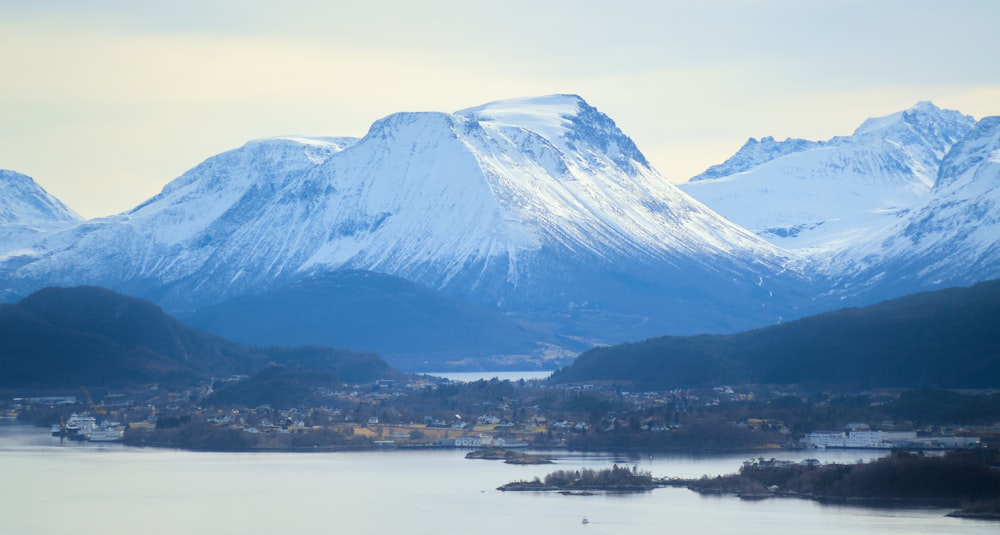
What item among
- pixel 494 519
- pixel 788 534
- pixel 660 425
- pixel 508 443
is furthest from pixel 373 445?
→ pixel 788 534

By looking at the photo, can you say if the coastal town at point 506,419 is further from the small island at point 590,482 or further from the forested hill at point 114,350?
the small island at point 590,482

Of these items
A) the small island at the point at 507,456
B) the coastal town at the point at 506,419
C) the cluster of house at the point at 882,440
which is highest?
the coastal town at the point at 506,419

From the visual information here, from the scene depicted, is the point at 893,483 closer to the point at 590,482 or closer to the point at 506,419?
the point at 590,482

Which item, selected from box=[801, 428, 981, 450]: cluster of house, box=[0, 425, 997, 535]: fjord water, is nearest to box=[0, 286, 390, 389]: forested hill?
box=[0, 425, 997, 535]: fjord water

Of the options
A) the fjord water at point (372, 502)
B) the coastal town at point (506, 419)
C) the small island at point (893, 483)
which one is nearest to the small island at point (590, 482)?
the fjord water at point (372, 502)

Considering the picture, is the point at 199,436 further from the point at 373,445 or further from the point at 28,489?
the point at 28,489

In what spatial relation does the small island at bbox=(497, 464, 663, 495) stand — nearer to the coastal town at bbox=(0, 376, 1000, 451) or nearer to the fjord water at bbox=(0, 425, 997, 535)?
the fjord water at bbox=(0, 425, 997, 535)
